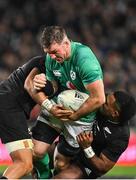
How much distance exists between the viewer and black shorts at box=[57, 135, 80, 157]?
6922 millimetres

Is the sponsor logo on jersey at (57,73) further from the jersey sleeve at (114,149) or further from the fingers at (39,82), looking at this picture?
the jersey sleeve at (114,149)

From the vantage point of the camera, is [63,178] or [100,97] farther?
[63,178]

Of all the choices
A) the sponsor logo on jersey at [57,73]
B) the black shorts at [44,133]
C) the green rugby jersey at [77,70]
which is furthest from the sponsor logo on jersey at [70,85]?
the black shorts at [44,133]

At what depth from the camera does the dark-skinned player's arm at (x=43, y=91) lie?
21.2 ft

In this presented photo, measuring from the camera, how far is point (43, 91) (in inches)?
258

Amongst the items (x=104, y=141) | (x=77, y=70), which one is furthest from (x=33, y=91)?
(x=104, y=141)

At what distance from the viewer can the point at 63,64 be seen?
6.43 meters

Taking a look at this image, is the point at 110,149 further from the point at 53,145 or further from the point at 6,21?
the point at 6,21

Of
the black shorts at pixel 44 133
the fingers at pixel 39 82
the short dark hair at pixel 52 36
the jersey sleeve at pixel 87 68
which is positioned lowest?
the black shorts at pixel 44 133

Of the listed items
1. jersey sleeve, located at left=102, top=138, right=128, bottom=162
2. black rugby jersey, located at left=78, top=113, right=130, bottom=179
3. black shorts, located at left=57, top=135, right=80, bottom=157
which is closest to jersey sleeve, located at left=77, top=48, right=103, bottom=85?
black rugby jersey, located at left=78, top=113, right=130, bottom=179

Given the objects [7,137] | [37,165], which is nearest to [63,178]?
[37,165]

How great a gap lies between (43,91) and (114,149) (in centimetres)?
85

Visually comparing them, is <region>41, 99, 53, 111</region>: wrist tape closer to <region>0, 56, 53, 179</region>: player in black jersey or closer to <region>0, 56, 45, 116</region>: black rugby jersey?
<region>0, 56, 53, 179</region>: player in black jersey

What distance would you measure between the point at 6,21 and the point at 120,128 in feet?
20.7
